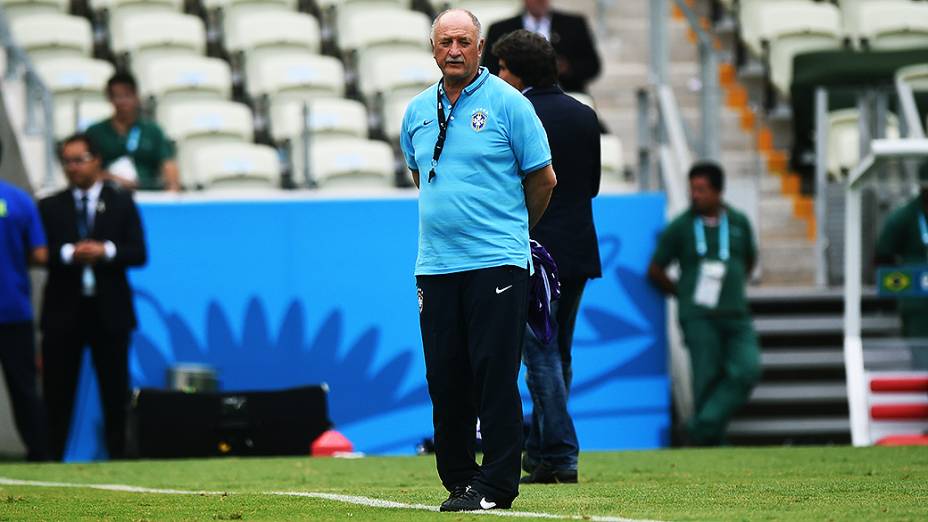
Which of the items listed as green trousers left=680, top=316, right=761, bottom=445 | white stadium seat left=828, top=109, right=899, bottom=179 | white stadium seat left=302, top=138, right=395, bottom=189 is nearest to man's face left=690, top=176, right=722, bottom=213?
green trousers left=680, top=316, right=761, bottom=445

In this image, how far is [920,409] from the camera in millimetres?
12188

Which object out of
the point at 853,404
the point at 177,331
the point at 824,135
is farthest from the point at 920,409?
the point at 177,331

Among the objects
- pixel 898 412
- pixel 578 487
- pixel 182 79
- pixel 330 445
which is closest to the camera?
pixel 578 487

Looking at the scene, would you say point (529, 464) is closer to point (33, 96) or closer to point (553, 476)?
point (553, 476)

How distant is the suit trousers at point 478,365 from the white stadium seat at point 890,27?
1058 cm

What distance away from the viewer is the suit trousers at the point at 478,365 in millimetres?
6691

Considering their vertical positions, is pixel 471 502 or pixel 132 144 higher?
pixel 132 144

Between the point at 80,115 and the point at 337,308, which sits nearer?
the point at 337,308

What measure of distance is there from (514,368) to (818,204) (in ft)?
26.5

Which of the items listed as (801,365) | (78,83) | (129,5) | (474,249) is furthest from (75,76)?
(474,249)

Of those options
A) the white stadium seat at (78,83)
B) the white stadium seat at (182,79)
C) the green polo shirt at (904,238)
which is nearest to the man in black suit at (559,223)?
the green polo shirt at (904,238)

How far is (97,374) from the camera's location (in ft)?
41.0

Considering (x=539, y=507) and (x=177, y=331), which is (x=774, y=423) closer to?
(x=177, y=331)

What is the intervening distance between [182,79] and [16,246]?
12.8ft
